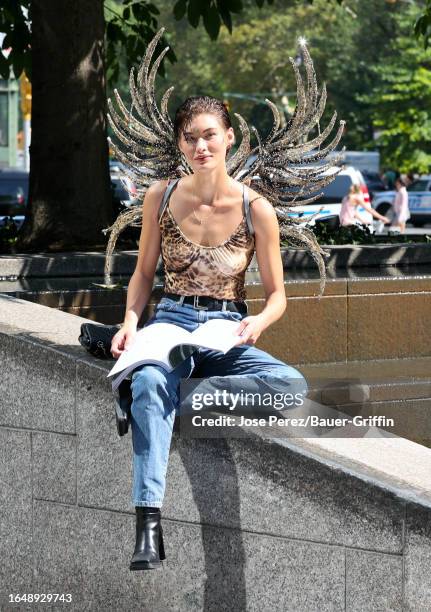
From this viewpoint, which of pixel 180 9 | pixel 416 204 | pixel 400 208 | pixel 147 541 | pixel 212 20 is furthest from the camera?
pixel 416 204

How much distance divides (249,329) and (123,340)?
0.50 metres

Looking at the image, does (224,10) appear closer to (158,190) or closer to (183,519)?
(158,190)

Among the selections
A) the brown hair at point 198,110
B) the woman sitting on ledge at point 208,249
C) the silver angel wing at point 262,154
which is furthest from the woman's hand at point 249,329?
the silver angel wing at point 262,154


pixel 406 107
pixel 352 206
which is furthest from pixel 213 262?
pixel 406 107

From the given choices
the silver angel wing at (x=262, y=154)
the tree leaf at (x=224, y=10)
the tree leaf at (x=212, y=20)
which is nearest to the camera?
the silver angel wing at (x=262, y=154)

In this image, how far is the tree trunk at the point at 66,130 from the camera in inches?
419

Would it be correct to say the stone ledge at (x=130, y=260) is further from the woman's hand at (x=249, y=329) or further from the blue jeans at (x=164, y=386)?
the woman's hand at (x=249, y=329)

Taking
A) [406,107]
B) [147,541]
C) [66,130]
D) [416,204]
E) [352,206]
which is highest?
[66,130]

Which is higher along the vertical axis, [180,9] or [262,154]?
[180,9]

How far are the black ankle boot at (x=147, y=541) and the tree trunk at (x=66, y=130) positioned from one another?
19.6 feet

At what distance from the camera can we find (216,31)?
11.8 m

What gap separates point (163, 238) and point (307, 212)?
21894 mm

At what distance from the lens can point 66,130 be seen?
10633 mm

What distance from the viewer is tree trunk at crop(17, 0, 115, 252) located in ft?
34.9
